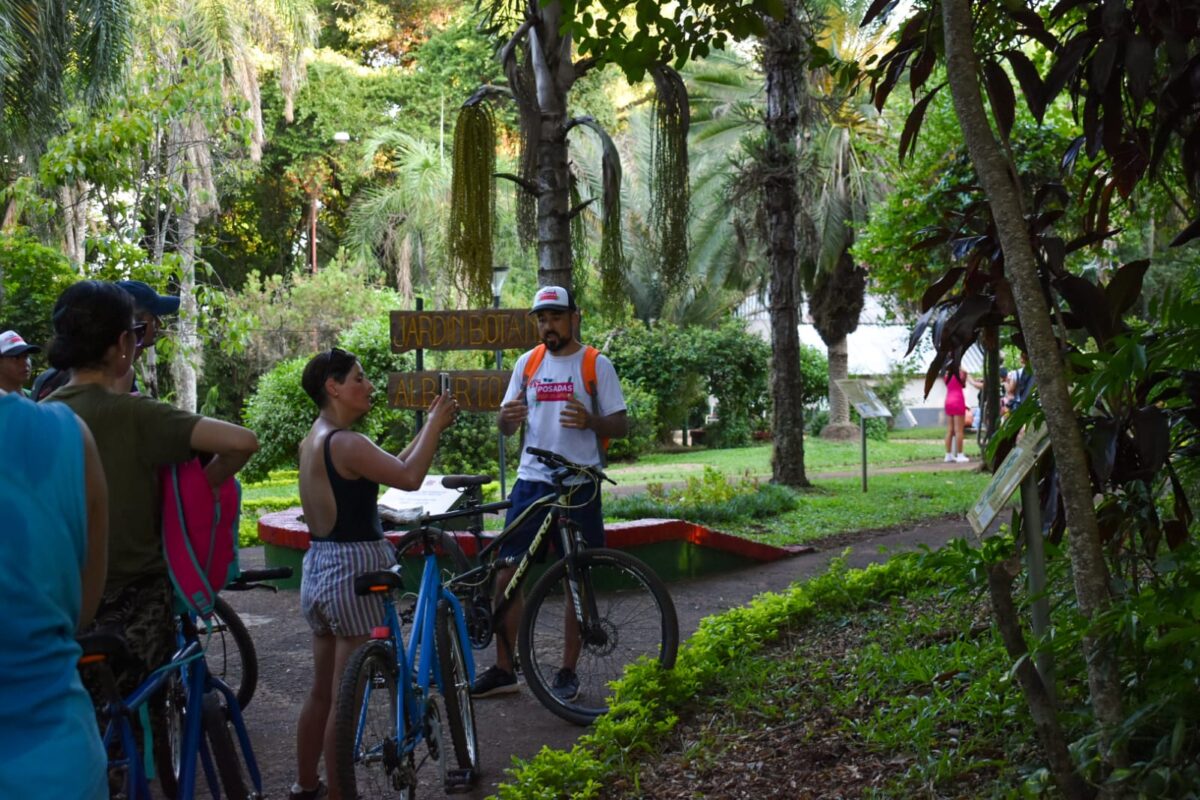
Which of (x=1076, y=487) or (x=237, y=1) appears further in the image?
(x=237, y=1)

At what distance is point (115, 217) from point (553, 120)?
33.9 ft

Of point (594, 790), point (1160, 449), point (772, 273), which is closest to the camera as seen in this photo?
point (1160, 449)

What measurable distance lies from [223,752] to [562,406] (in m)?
2.94

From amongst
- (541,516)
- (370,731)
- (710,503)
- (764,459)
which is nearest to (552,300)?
(541,516)

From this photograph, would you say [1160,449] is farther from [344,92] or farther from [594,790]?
[344,92]

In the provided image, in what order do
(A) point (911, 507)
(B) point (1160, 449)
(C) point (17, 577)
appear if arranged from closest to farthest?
1. (C) point (17, 577)
2. (B) point (1160, 449)
3. (A) point (911, 507)

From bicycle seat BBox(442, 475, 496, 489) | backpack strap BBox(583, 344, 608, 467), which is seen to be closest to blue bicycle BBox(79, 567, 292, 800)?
bicycle seat BBox(442, 475, 496, 489)

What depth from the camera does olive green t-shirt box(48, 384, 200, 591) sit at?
13.1 ft

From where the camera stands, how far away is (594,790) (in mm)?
4492

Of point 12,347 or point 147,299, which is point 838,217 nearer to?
point 12,347

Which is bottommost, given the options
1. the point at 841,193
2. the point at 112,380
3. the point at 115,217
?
the point at 112,380

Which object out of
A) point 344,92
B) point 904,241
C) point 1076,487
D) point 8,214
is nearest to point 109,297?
point 1076,487

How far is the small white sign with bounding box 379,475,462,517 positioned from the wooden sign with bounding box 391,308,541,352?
191cm

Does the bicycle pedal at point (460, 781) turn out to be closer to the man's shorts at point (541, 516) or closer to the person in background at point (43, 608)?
the man's shorts at point (541, 516)
